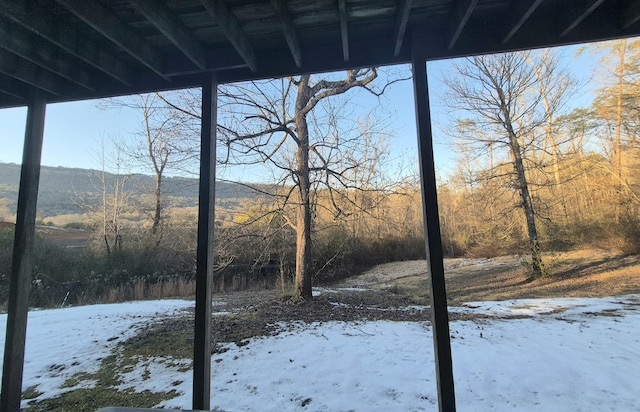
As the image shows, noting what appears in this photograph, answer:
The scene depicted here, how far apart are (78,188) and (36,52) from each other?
7.35 m

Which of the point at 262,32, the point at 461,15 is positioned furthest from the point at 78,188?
the point at 461,15

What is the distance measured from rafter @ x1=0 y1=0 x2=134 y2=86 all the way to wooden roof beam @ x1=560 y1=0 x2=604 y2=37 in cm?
218

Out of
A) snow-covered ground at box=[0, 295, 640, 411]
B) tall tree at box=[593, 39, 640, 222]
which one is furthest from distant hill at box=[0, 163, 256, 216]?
tall tree at box=[593, 39, 640, 222]

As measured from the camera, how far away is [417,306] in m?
5.13

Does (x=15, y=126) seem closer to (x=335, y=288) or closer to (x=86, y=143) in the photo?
(x=86, y=143)

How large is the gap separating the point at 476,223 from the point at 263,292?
18.1 feet

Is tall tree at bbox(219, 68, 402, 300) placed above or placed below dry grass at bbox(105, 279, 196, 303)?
above

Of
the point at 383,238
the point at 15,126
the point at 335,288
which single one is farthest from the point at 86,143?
the point at 383,238

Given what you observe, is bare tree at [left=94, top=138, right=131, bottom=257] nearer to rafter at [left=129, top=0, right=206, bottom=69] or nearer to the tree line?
the tree line

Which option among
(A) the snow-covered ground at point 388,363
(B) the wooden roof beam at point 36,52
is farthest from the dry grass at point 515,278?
(B) the wooden roof beam at point 36,52

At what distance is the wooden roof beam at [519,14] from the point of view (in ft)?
3.48

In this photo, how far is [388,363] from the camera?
2906mm

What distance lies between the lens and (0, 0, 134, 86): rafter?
1.04 meters

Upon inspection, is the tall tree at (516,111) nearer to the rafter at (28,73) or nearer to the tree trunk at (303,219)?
the tree trunk at (303,219)
